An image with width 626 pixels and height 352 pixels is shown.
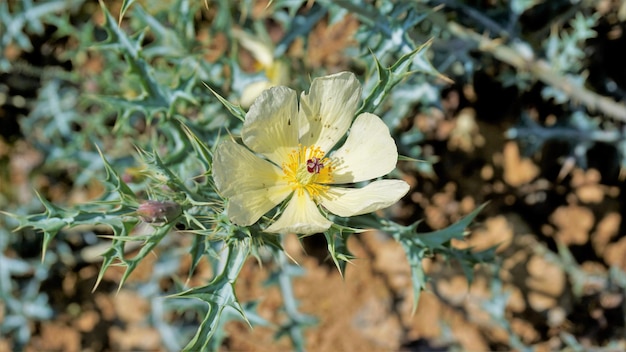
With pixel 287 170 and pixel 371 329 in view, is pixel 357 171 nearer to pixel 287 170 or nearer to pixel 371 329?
pixel 287 170

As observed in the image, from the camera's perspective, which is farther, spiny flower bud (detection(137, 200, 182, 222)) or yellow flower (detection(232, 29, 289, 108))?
yellow flower (detection(232, 29, 289, 108))

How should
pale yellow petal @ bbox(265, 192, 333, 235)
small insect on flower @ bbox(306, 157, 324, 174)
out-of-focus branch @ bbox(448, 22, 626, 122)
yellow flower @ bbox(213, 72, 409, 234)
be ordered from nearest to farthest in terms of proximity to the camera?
pale yellow petal @ bbox(265, 192, 333, 235) → yellow flower @ bbox(213, 72, 409, 234) → small insect on flower @ bbox(306, 157, 324, 174) → out-of-focus branch @ bbox(448, 22, 626, 122)

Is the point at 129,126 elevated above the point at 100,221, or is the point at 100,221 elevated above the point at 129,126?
the point at 100,221

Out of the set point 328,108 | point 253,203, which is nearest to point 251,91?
point 328,108

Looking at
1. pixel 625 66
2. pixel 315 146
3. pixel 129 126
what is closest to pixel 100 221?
pixel 315 146

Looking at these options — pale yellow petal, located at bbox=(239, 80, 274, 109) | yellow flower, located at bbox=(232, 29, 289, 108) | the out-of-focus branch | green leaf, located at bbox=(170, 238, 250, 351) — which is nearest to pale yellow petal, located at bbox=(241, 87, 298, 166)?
green leaf, located at bbox=(170, 238, 250, 351)

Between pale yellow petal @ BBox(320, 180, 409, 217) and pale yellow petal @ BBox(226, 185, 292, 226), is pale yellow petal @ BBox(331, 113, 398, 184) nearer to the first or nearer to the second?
pale yellow petal @ BBox(320, 180, 409, 217)
